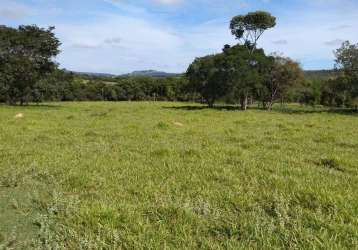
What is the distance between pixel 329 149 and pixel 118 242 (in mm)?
9152

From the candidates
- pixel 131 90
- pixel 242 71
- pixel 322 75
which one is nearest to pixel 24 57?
pixel 242 71

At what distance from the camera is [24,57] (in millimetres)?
44938

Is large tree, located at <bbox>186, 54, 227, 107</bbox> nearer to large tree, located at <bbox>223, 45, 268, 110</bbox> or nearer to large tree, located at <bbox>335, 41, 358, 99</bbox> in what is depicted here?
large tree, located at <bbox>223, 45, 268, 110</bbox>

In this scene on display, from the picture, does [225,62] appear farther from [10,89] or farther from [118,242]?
[118,242]

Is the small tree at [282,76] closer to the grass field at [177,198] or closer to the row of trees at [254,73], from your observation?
the row of trees at [254,73]

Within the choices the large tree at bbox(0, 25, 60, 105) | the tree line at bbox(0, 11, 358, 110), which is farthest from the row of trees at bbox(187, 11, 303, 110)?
the large tree at bbox(0, 25, 60, 105)

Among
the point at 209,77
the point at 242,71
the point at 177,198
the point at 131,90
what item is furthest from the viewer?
the point at 131,90

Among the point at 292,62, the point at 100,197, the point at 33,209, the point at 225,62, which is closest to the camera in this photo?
the point at 33,209

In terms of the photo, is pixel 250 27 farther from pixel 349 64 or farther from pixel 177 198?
pixel 177 198

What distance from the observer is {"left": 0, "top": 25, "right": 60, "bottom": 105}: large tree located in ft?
146

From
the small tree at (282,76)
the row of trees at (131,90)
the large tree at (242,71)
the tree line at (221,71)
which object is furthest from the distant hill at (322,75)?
the row of trees at (131,90)

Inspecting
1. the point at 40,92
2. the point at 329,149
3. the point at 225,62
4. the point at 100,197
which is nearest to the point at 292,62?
the point at 225,62

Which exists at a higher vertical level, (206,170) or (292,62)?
(292,62)

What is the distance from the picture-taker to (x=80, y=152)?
1107cm
